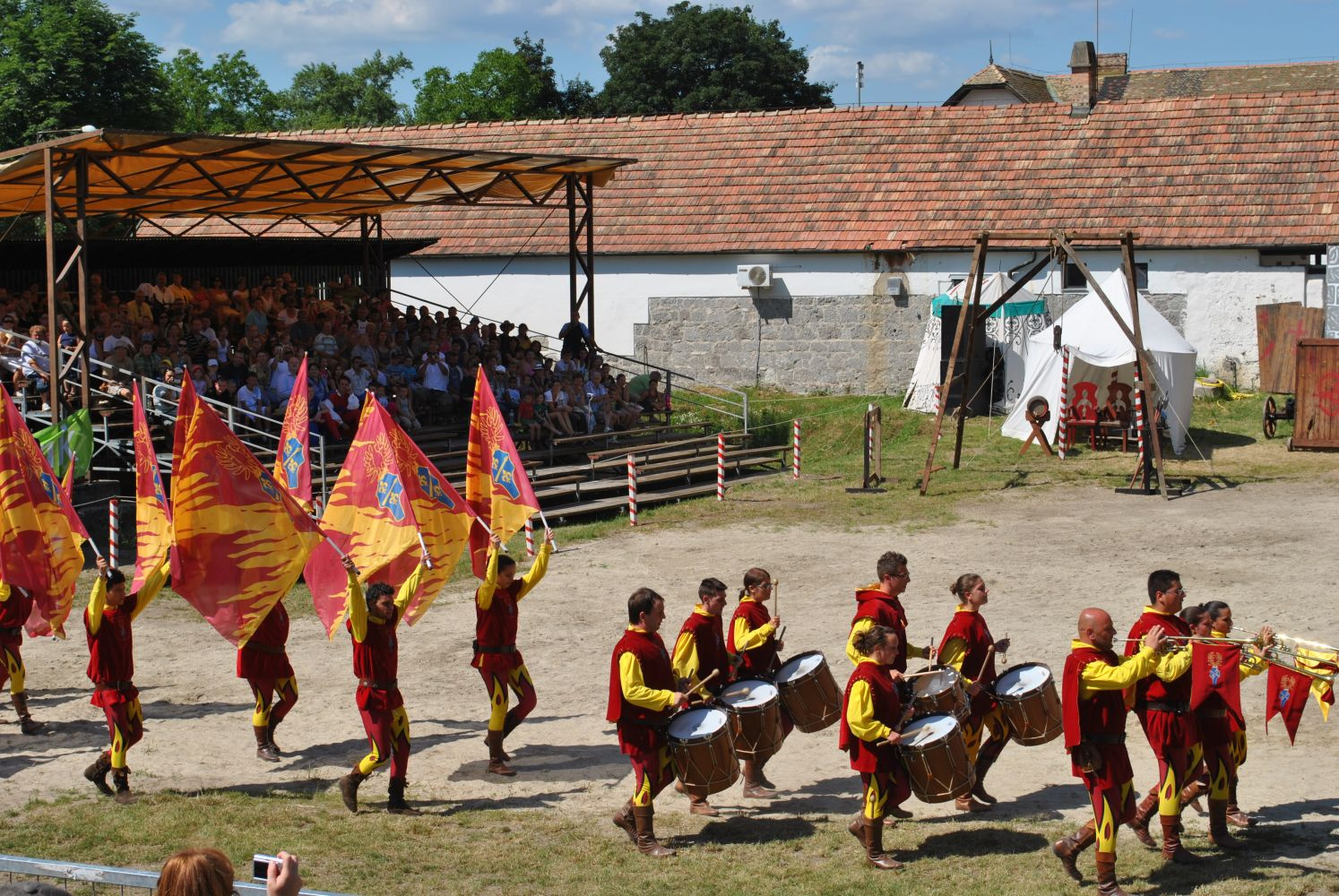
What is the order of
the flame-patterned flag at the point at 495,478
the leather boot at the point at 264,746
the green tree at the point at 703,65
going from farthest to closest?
the green tree at the point at 703,65
the flame-patterned flag at the point at 495,478
the leather boot at the point at 264,746

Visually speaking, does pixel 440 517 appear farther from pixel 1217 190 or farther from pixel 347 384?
pixel 1217 190

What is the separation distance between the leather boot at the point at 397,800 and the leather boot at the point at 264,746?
1503 millimetres

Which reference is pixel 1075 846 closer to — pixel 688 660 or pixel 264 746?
pixel 688 660

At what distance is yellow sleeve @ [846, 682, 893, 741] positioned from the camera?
329 inches

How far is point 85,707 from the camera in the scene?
12070mm

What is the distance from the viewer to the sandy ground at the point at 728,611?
10.1 m

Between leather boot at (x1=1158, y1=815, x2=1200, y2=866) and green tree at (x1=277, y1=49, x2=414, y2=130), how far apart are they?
75570mm

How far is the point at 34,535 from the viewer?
1154cm

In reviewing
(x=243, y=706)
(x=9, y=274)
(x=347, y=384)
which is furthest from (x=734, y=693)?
(x=9, y=274)

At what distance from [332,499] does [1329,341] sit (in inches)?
643

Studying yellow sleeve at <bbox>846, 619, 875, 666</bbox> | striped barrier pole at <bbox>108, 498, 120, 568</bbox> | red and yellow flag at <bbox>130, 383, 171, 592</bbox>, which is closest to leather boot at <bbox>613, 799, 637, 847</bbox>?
yellow sleeve at <bbox>846, 619, 875, 666</bbox>

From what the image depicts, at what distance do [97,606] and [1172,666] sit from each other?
6.70 meters

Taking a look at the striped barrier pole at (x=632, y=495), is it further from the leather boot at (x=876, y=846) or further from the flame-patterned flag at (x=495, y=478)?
the leather boot at (x=876, y=846)

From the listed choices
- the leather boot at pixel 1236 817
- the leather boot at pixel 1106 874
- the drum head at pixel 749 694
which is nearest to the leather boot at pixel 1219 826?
the leather boot at pixel 1236 817
